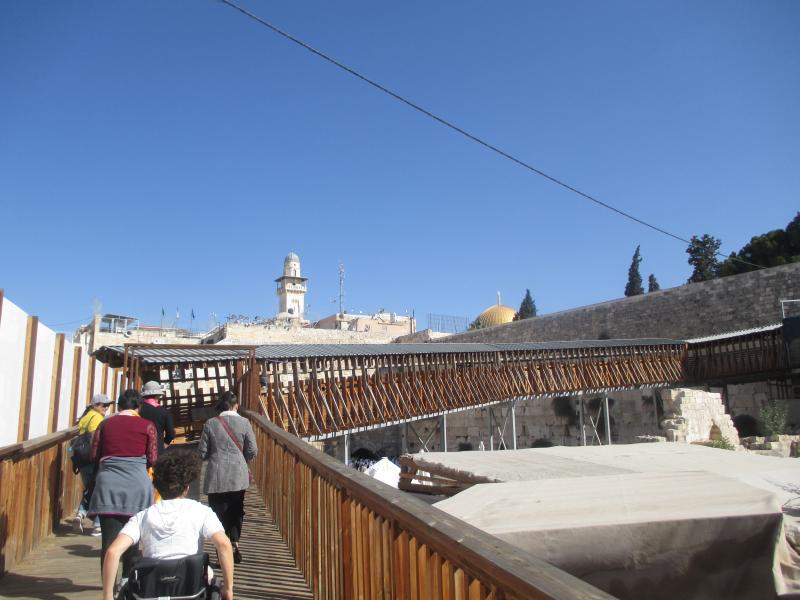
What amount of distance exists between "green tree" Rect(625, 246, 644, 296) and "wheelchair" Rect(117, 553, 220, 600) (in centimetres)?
4501

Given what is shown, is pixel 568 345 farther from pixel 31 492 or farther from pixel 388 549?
pixel 388 549

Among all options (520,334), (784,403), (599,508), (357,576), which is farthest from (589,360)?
(357,576)

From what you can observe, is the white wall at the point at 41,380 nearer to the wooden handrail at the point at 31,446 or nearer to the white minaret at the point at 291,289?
the wooden handrail at the point at 31,446

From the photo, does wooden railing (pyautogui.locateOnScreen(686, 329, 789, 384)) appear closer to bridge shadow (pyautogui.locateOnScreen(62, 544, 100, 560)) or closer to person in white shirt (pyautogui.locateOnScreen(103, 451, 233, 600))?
bridge shadow (pyautogui.locateOnScreen(62, 544, 100, 560))

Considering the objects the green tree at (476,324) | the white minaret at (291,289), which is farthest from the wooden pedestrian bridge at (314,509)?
the white minaret at (291,289)

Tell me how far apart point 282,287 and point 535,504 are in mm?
70490

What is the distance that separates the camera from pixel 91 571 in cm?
445

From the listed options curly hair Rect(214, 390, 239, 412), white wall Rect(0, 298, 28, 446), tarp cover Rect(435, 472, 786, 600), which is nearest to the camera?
tarp cover Rect(435, 472, 786, 600)

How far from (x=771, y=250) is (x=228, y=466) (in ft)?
117

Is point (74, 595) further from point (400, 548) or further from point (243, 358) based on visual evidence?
point (243, 358)

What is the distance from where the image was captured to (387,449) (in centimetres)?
3009

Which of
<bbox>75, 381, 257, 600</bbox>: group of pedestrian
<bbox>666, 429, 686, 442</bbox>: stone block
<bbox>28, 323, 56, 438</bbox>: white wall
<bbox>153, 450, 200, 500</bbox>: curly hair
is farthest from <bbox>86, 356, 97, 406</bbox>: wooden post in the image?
<bbox>666, 429, 686, 442</bbox>: stone block

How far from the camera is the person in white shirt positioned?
99.4 inches

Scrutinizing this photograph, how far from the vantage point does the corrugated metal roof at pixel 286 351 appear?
1038 centimetres
